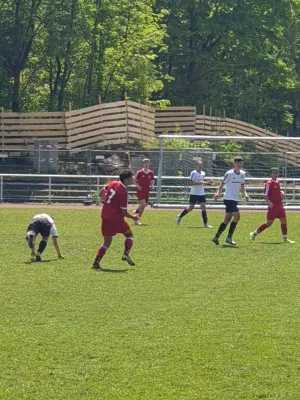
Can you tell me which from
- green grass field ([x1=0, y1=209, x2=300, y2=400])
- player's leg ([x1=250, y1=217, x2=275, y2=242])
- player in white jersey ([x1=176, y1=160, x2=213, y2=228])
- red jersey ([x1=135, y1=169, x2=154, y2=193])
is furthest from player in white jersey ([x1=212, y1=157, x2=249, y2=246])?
red jersey ([x1=135, y1=169, x2=154, y2=193])

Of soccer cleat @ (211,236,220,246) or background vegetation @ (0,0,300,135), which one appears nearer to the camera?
soccer cleat @ (211,236,220,246)

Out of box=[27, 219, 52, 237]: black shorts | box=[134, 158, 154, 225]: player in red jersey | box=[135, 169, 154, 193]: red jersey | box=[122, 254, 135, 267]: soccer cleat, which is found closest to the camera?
box=[122, 254, 135, 267]: soccer cleat

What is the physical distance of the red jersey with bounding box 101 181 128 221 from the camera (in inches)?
648

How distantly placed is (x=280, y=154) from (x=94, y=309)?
24620 mm

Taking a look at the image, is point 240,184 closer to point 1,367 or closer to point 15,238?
point 15,238

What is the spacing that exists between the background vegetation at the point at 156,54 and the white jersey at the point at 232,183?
72.3ft

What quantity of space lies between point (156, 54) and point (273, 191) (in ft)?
96.7

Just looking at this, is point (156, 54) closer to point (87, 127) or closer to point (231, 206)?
point (87, 127)

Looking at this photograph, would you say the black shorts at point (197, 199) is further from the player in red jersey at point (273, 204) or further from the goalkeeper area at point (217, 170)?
the goalkeeper area at point (217, 170)

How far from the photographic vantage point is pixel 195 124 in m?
46.4

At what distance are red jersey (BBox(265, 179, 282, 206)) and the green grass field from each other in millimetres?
2192

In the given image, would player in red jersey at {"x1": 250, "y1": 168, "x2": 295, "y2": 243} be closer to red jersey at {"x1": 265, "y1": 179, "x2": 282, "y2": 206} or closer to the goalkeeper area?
red jersey at {"x1": 265, "y1": 179, "x2": 282, "y2": 206}

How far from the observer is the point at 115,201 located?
1652 cm

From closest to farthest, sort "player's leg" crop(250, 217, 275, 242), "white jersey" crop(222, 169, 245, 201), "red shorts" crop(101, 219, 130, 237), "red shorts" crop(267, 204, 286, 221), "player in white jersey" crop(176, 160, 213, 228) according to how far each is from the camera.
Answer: "red shorts" crop(101, 219, 130, 237) → "white jersey" crop(222, 169, 245, 201) → "player's leg" crop(250, 217, 275, 242) → "red shorts" crop(267, 204, 286, 221) → "player in white jersey" crop(176, 160, 213, 228)
